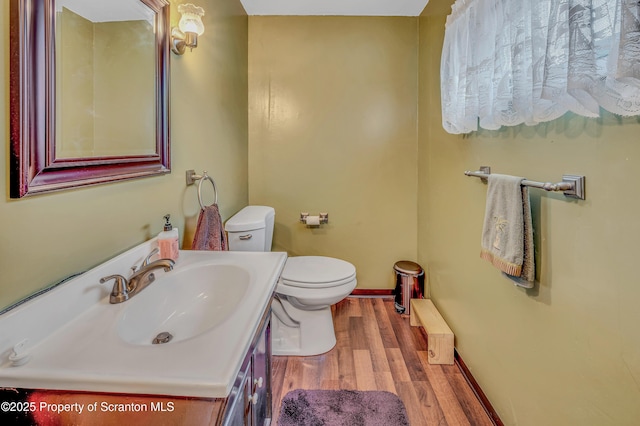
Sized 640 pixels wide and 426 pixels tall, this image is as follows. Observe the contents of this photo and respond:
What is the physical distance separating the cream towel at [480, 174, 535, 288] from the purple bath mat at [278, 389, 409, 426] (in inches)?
31.8

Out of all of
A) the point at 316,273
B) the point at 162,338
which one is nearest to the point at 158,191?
the point at 162,338

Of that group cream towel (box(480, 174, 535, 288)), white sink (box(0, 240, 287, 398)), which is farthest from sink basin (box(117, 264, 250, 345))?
cream towel (box(480, 174, 535, 288))

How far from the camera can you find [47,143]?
78cm

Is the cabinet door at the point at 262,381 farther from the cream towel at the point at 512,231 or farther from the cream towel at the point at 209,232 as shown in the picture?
the cream towel at the point at 512,231

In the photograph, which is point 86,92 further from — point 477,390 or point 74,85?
point 477,390

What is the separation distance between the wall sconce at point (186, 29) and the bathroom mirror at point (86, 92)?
0.08m

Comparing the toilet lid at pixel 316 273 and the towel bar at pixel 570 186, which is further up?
the towel bar at pixel 570 186

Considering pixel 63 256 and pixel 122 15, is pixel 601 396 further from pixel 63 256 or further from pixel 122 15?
pixel 122 15

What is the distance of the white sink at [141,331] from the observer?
56 centimetres

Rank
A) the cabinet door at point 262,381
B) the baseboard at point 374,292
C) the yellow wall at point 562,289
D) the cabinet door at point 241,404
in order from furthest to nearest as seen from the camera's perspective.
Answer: the baseboard at point 374,292 < the cabinet door at point 262,381 < the yellow wall at point 562,289 < the cabinet door at point 241,404

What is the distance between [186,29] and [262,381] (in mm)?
1409

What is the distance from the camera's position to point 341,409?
1.49 m

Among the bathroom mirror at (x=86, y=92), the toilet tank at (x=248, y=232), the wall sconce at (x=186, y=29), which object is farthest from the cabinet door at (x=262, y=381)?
the wall sconce at (x=186, y=29)

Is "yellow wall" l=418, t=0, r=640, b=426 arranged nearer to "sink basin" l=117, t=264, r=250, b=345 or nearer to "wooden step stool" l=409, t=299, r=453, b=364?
"wooden step stool" l=409, t=299, r=453, b=364
